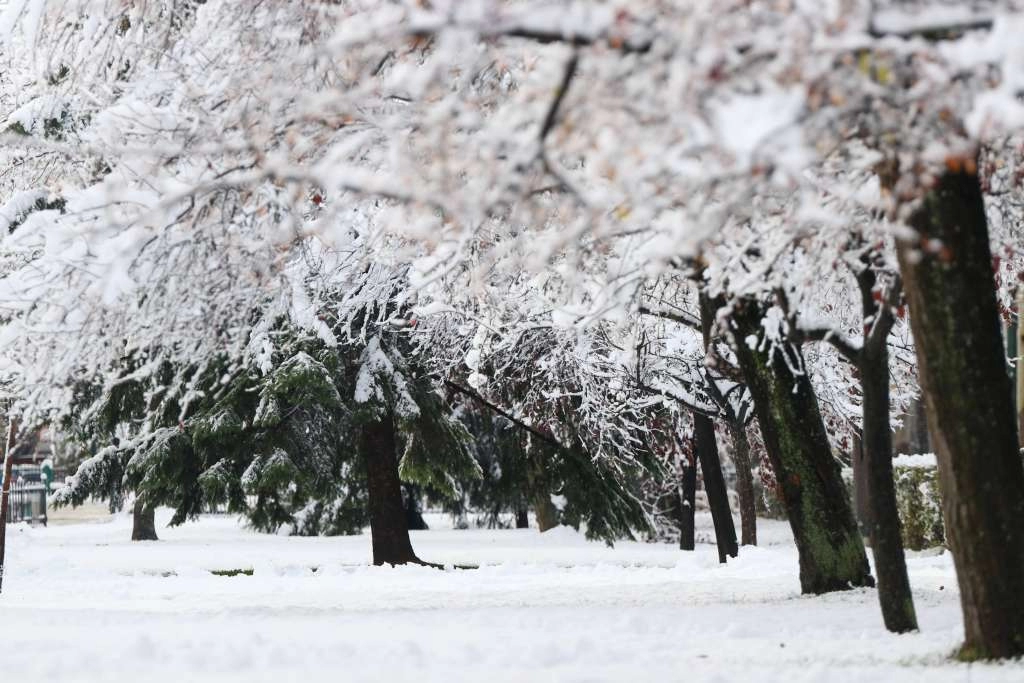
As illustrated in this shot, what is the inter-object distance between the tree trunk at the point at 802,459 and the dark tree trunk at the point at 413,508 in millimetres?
15167

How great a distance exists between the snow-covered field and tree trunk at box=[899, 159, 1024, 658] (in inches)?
17.3

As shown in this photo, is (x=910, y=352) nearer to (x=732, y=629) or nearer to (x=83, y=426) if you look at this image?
(x=732, y=629)

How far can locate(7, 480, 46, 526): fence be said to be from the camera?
30828 millimetres

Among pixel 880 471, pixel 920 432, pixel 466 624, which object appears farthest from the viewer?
pixel 920 432

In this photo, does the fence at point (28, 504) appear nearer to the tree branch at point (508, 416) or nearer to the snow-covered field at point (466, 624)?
the snow-covered field at point (466, 624)

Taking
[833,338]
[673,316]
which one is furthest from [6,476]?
[833,338]

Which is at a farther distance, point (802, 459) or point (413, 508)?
point (413, 508)

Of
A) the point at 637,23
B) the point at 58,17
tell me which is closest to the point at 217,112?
the point at 58,17

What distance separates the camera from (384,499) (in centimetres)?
1742

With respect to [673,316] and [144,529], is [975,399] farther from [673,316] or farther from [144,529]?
[144,529]

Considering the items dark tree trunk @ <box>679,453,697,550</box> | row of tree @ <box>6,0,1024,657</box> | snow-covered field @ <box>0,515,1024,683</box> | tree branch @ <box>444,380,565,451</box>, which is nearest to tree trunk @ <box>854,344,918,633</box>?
row of tree @ <box>6,0,1024,657</box>

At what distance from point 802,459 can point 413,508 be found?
18.1 m

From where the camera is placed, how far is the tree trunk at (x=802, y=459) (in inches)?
412

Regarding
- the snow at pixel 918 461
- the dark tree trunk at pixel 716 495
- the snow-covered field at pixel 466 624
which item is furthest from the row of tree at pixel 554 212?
the snow at pixel 918 461
